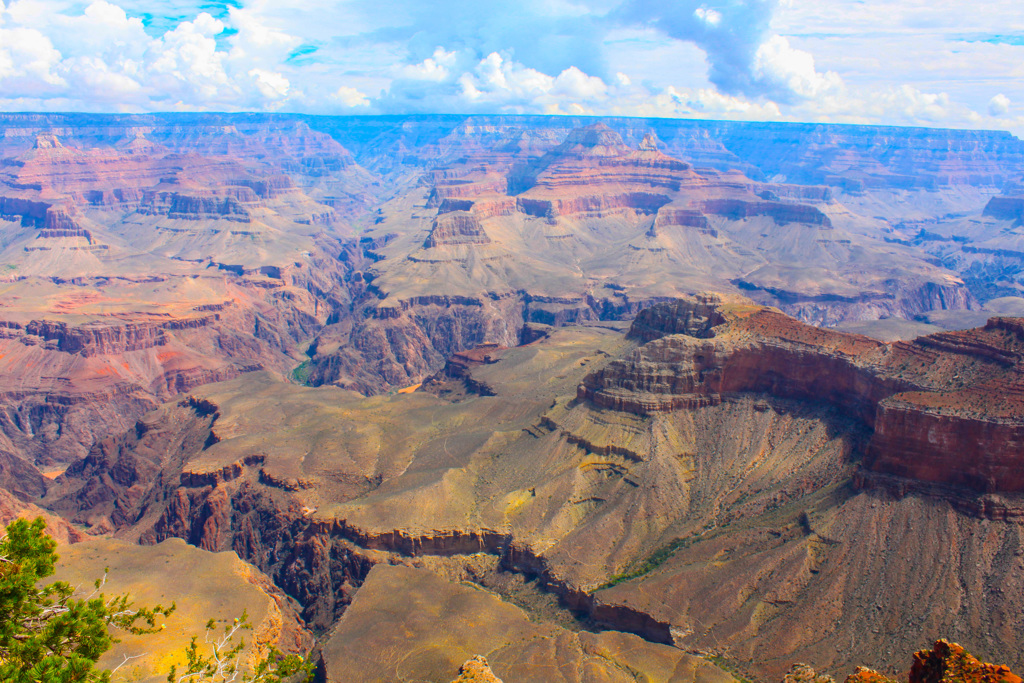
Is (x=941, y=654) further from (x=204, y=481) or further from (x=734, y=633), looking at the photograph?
(x=204, y=481)

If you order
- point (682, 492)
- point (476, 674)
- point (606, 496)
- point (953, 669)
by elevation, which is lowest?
point (606, 496)

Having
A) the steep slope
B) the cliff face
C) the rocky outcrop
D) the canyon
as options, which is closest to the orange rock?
the canyon

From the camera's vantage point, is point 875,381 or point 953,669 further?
point 875,381

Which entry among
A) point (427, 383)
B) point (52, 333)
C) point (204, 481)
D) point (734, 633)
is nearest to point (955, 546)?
point (734, 633)

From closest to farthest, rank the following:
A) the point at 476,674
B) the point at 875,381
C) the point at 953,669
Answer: the point at 953,669
the point at 476,674
the point at 875,381

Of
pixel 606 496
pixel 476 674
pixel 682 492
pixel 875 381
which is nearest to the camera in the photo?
pixel 476 674

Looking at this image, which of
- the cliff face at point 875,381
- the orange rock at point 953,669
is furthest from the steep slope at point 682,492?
the orange rock at point 953,669

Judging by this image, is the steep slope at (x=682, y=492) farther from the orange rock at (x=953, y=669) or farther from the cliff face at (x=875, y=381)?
the orange rock at (x=953, y=669)

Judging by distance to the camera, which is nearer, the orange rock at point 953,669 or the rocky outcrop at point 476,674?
the orange rock at point 953,669

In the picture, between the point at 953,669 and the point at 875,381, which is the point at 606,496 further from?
the point at 953,669

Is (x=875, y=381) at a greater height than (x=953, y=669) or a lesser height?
greater

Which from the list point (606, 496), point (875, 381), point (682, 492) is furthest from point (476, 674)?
point (875, 381)
